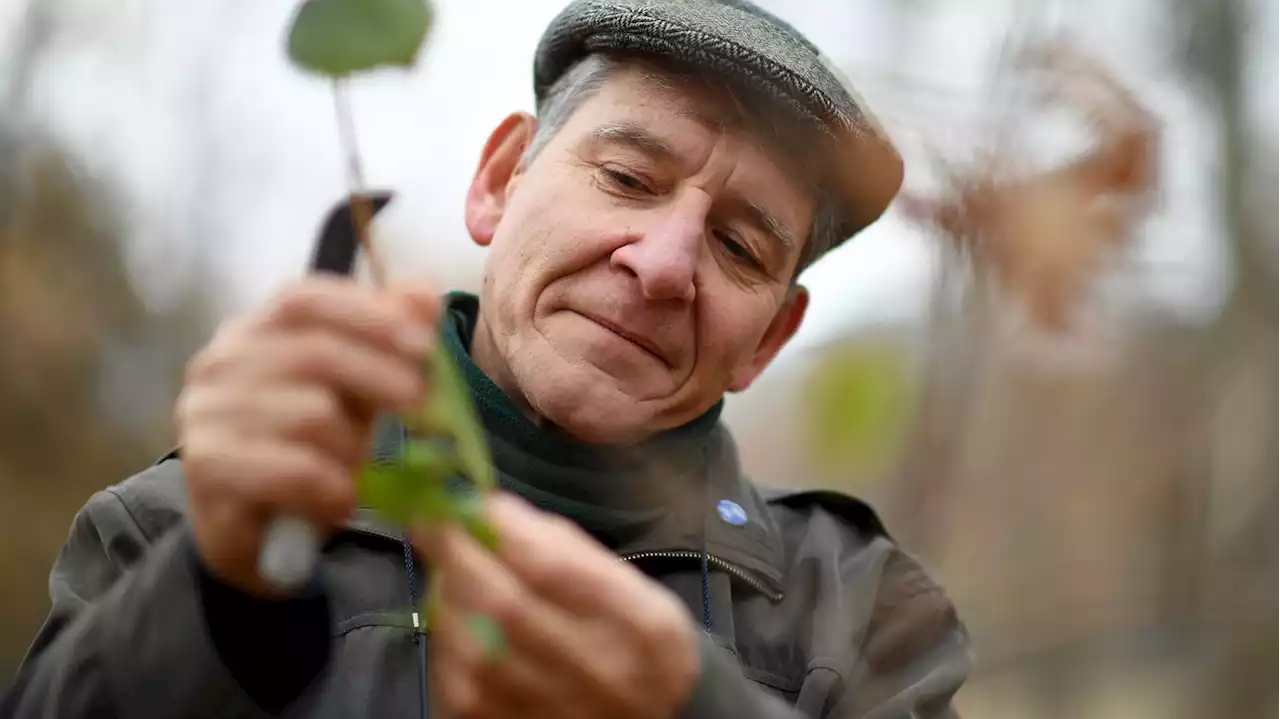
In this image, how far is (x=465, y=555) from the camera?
295 millimetres

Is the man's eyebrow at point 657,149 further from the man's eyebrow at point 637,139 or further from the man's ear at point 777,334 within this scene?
the man's ear at point 777,334

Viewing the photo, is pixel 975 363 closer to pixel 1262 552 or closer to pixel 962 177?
pixel 962 177

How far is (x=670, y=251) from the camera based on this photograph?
53 centimetres

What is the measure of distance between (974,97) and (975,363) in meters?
0.12

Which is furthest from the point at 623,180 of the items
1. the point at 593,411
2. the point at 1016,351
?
the point at 1016,351

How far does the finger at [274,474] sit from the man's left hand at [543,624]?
0.11 feet

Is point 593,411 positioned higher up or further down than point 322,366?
further down

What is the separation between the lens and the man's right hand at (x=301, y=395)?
0.99ft

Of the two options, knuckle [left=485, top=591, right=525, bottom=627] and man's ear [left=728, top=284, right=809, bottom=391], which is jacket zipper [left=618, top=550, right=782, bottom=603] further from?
knuckle [left=485, top=591, right=525, bottom=627]

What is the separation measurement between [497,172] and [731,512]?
0.29 m

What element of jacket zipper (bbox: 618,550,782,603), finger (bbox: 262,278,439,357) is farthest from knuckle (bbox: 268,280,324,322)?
jacket zipper (bbox: 618,550,782,603)

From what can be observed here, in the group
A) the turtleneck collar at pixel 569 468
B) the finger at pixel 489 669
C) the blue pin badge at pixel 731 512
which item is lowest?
the blue pin badge at pixel 731 512

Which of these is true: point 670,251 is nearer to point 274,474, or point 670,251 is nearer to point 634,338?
point 634,338

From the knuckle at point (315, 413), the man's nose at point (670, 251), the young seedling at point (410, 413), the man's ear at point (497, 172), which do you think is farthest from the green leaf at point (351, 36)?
the man's ear at point (497, 172)
